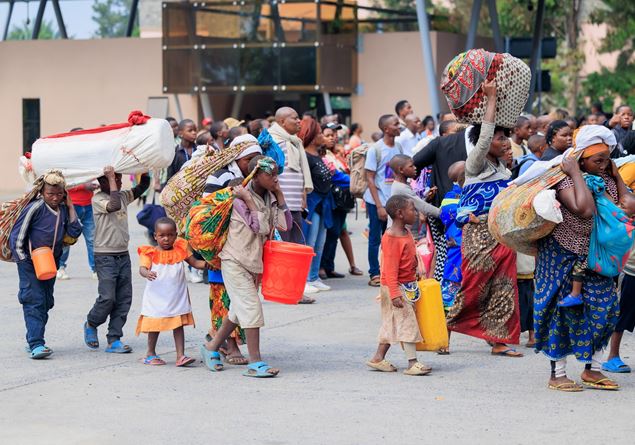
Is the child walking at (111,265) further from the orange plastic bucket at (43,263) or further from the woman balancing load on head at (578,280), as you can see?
the woman balancing load on head at (578,280)

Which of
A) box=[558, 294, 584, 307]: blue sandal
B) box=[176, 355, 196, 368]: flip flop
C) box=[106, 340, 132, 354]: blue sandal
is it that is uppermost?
box=[558, 294, 584, 307]: blue sandal

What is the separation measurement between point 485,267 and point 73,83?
22516 mm

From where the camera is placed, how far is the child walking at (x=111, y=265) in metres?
9.37

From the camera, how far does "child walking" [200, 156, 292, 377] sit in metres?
8.37

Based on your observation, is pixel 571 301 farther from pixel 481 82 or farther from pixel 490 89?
pixel 481 82

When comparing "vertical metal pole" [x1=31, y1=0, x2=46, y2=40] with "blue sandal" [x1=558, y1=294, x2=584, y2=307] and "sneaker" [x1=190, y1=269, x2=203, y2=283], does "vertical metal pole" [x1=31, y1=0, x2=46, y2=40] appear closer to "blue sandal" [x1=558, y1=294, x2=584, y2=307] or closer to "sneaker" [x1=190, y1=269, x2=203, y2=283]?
"sneaker" [x1=190, y1=269, x2=203, y2=283]

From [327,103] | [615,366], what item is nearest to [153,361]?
[615,366]

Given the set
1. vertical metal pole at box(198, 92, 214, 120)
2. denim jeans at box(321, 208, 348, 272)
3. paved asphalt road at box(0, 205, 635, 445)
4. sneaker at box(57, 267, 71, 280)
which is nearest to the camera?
paved asphalt road at box(0, 205, 635, 445)

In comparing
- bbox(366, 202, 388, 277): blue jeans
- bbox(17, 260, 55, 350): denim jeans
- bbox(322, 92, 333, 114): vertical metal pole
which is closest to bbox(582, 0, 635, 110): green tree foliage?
bbox(322, 92, 333, 114): vertical metal pole

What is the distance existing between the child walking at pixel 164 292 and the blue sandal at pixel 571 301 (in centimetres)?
260

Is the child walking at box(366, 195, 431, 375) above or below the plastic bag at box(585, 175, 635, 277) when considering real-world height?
below

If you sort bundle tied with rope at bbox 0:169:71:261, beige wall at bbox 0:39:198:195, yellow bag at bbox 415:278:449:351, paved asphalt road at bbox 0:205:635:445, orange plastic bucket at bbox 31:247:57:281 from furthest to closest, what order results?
beige wall at bbox 0:39:198:195 → bundle tied with rope at bbox 0:169:71:261 → orange plastic bucket at bbox 31:247:57:281 → yellow bag at bbox 415:278:449:351 → paved asphalt road at bbox 0:205:635:445

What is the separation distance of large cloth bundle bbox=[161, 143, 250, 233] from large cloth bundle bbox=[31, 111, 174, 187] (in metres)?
0.36

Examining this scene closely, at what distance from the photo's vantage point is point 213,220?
8391 mm
